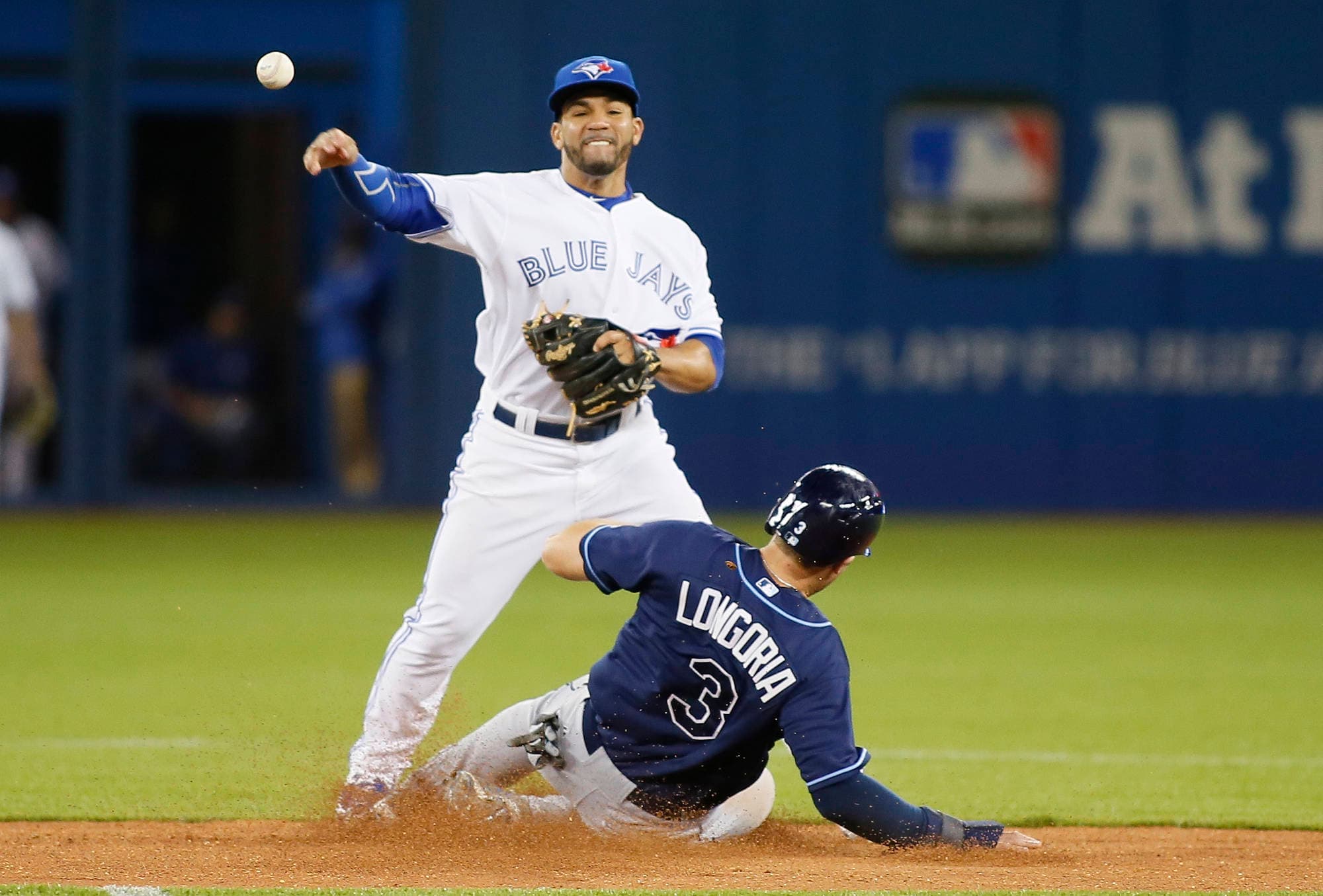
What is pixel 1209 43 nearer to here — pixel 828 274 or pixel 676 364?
pixel 828 274

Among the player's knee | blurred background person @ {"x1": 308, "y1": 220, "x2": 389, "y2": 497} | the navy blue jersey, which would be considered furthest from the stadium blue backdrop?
the navy blue jersey

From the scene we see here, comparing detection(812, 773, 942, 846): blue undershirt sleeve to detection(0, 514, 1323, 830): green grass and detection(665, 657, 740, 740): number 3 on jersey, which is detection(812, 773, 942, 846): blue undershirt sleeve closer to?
detection(665, 657, 740, 740): number 3 on jersey

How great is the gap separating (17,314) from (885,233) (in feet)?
23.4

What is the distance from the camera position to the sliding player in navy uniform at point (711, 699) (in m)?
4.66

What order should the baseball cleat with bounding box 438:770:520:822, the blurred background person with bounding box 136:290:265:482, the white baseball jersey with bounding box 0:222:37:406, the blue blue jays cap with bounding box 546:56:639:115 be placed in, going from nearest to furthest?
the baseball cleat with bounding box 438:770:520:822
the blue blue jays cap with bounding box 546:56:639:115
the white baseball jersey with bounding box 0:222:37:406
the blurred background person with bounding box 136:290:265:482

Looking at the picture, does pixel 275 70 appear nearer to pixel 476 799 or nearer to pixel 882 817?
pixel 476 799

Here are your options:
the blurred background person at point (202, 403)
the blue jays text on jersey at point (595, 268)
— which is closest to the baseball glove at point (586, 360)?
the blue jays text on jersey at point (595, 268)

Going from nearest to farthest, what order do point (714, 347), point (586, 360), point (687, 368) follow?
point (586, 360), point (687, 368), point (714, 347)

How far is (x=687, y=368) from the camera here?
17.5ft

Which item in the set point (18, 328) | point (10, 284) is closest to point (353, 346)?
point (18, 328)

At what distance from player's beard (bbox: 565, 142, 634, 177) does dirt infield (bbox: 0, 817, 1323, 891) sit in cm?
193

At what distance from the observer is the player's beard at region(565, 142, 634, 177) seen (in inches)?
216

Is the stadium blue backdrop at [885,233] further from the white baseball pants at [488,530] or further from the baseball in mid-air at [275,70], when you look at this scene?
the baseball in mid-air at [275,70]

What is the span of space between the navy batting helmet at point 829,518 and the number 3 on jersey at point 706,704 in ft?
1.24
